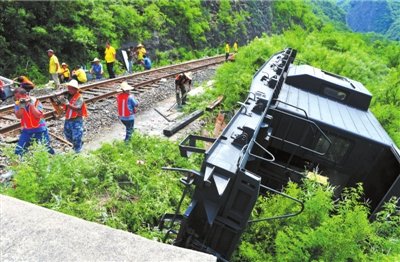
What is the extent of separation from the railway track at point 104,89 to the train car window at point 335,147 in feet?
22.6

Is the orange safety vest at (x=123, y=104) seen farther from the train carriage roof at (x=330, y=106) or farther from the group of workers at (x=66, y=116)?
the train carriage roof at (x=330, y=106)

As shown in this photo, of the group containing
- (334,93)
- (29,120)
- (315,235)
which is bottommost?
(29,120)

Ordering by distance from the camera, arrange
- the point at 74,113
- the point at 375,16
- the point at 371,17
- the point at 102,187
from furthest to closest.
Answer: the point at 371,17 < the point at 375,16 < the point at 74,113 < the point at 102,187

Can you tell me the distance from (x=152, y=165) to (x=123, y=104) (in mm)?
2176

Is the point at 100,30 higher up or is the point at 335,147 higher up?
the point at 335,147

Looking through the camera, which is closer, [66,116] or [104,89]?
[66,116]

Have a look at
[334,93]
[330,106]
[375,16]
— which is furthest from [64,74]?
[375,16]

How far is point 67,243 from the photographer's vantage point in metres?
1.75

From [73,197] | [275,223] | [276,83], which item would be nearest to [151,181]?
[73,197]

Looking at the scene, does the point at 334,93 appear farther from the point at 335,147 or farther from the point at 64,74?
the point at 64,74

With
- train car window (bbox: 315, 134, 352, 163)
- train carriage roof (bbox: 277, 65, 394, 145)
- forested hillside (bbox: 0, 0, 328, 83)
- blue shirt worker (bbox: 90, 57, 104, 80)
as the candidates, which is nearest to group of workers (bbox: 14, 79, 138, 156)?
train carriage roof (bbox: 277, 65, 394, 145)

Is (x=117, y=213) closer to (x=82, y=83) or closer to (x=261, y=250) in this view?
(x=261, y=250)

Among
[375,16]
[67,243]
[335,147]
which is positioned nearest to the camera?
[67,243]

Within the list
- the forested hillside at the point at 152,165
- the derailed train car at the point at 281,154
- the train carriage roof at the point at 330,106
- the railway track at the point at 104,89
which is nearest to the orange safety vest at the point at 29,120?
the forested hillside at the point at 152,165
